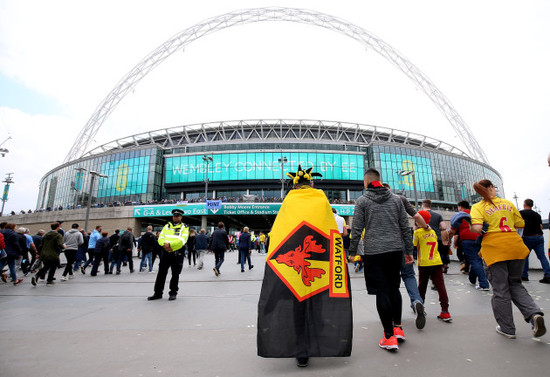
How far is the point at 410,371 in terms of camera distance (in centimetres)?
220

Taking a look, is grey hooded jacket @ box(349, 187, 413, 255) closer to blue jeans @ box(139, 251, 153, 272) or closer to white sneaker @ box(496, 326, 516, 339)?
white sneaker @ box(496, 326, 516, 339)

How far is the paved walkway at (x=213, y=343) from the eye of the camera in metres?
2.28

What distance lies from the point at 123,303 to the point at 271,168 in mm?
47418

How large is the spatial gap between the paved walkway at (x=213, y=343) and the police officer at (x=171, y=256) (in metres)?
0.42

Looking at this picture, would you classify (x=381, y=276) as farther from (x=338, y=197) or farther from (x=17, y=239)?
(x=338, y=197)

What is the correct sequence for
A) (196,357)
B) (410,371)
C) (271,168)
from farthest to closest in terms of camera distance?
(271,168) → (196,357) → (410,371)

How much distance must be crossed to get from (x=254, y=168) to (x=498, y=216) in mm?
49235

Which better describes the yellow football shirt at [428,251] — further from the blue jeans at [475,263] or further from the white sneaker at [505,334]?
the blue jeans at [475,263]

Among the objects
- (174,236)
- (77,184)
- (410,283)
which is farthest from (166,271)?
(77,184)

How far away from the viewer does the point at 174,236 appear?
5.74m

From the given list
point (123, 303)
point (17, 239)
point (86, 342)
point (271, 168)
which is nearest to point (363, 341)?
point (86, 342)

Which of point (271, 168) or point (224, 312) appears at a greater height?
point (271, 168)

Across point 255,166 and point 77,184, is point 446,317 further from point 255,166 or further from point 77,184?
point 77,184

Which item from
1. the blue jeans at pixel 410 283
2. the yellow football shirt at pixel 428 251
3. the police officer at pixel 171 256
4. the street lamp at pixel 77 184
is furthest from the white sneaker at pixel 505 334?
the street lamp at pixel 77 184
